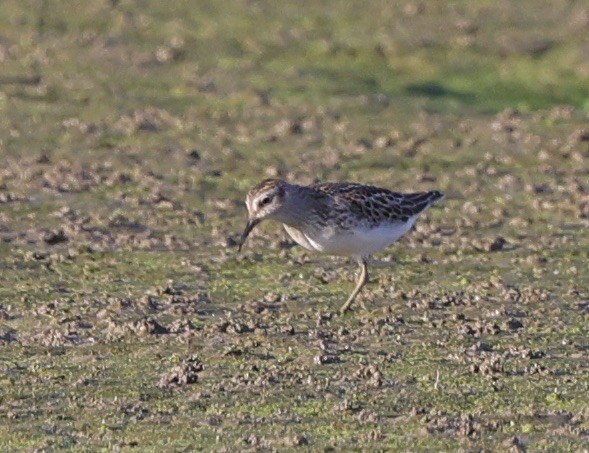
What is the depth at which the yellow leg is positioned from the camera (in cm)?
1094

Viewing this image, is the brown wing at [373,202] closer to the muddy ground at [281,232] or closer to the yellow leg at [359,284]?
the yellow leg at [359,284]

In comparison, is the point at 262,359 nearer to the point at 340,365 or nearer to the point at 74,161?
the point at 340,365

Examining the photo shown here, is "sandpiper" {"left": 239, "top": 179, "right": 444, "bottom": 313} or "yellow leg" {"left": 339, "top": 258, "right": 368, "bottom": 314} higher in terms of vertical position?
"sandpiper" {"left": 239, "top": 179, "right": 444, "bottom": 313}

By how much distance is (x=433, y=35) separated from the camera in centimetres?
2073

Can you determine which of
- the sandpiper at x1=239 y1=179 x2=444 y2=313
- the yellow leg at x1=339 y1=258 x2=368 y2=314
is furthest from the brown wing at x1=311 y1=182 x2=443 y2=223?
the yellow leg at x1=339 y1=258 x2=368 y2=314

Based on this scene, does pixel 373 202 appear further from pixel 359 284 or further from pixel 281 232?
pixel 281 232

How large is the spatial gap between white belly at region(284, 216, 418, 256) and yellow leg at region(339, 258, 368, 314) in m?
0.09

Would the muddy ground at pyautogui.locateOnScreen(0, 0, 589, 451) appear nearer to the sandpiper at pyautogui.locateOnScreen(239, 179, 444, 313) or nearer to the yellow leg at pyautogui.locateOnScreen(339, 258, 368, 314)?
the yellow leg at pyautogui.locateOnScreen(339, 258, 368, 314)

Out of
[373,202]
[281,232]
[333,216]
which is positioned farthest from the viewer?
[281,232]

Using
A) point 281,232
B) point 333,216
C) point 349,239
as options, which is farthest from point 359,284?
point 281,232

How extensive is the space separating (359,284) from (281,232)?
6.82ft

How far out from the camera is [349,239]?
36.6 ft

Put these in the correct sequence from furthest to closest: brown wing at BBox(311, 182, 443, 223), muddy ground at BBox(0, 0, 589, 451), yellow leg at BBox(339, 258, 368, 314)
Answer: brown wing at BBox(311, 182, 443, 223)
yellow leg at BBox(339, 258, 368, 314)
muddy ground at BBox(0, 0, 589, 451)

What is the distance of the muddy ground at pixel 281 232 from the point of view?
28.5 feet
